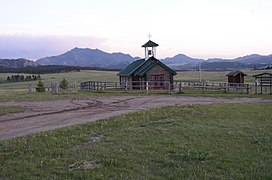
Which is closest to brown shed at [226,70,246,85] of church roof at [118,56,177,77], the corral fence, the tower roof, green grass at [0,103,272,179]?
the corral fence

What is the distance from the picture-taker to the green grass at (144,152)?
24.1 feet

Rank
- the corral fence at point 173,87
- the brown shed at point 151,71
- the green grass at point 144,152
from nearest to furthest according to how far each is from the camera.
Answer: the green grass at point 144,152 < the corral fence at point 173,87 < the brown shed at point 151,71

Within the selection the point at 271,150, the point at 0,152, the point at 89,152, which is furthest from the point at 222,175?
the point at 0,152

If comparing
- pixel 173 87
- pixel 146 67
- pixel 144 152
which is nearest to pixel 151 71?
pixel 146 67

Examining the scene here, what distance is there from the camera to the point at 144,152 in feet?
29.2

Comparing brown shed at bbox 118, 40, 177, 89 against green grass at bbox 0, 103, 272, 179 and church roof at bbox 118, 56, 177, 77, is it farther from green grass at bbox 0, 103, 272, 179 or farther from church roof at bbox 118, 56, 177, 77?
green grass at bbox 0, 103, 272, 179

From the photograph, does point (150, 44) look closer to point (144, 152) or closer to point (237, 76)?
point (237, 76)

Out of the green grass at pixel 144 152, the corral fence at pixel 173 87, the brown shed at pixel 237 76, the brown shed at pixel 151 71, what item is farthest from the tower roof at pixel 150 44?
the green grass at pixel 144 152

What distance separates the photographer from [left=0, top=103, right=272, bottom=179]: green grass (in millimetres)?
7352

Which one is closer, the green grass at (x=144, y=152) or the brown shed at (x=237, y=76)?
the green grass at (x=144, y=152)

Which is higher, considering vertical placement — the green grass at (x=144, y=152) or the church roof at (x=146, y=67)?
the church roof at (x=146, y=67)

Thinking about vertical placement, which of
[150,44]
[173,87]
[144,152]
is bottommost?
[144,152]

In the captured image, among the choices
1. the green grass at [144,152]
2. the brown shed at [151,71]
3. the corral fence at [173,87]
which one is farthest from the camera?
the brown shed at [151,71]

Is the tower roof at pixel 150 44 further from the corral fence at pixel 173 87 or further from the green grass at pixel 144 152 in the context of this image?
the green grass at pixel 144 152
